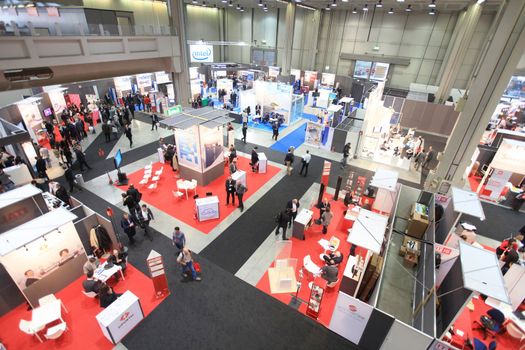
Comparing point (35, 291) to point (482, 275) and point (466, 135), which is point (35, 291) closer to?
point (482, 275)

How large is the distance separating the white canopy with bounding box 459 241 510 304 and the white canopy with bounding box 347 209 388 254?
1.58 m

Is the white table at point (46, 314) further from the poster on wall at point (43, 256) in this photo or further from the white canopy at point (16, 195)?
the white canopy at point (16, 195)

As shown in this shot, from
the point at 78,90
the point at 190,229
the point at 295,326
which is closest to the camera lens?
the point at 295,326

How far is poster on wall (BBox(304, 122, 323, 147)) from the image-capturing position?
15.8m

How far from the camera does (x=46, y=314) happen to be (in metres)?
5.78

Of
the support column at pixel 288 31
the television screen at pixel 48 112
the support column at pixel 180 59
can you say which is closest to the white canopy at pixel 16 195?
the support column at pixel 180 59

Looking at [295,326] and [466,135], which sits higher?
[466,135]

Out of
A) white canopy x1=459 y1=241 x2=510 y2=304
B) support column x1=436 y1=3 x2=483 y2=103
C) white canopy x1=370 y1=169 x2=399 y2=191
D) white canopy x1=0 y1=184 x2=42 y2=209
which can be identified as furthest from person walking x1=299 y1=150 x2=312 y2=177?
support column x1=436 y1=3 x2=483 y2=103

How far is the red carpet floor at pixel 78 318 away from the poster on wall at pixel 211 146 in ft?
17.1

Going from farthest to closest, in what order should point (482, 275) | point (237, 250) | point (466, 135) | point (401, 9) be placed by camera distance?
point (401, 9) → point (466, 135) → point (237, 250) → point (482, 275)

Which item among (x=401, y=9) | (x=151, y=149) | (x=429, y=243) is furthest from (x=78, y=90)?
(x=401, y=9)

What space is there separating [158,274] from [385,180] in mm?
7897

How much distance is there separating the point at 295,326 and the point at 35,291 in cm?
646

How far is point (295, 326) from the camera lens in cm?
624
